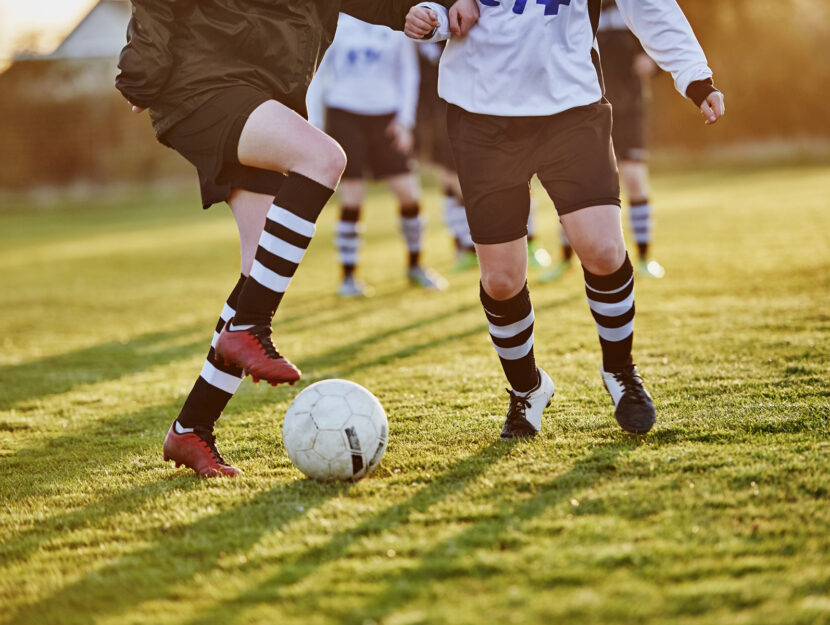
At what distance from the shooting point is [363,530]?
8.09 feet

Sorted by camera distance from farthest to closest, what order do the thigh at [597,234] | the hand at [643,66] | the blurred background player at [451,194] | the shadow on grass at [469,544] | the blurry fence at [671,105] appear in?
the blurry fence at [671,105] → the blurred background player at [451,194] → the hand at [643,66] → the thigh at [597,234] → the shadow on grass at [469,544]

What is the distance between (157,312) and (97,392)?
3.14 meters

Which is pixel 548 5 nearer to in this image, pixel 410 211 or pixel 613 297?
pixel 613 297

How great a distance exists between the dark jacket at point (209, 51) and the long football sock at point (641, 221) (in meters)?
5.16

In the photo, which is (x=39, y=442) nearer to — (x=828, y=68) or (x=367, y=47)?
(x=367, y=47)

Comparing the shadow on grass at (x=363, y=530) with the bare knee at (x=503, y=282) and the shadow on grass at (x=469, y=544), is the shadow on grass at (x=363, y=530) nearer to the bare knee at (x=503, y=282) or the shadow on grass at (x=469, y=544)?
the shadow on grass at (x=469, y=544)

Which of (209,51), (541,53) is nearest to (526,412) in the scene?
(541,53)

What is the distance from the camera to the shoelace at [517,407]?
3391 millimetres

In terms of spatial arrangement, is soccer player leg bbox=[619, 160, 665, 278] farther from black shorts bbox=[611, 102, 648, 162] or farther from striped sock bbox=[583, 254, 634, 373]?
striped sock bbox=[583, 254, 634, 373]

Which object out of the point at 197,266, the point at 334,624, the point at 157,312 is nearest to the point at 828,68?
the point at 197,266

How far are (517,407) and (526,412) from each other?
41 millimetres

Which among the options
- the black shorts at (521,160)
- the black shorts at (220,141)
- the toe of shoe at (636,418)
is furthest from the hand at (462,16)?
the toe of shoe at (636,418)

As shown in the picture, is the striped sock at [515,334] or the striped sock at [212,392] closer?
the striped sock at [212,392]

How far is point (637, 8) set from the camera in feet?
10.7
